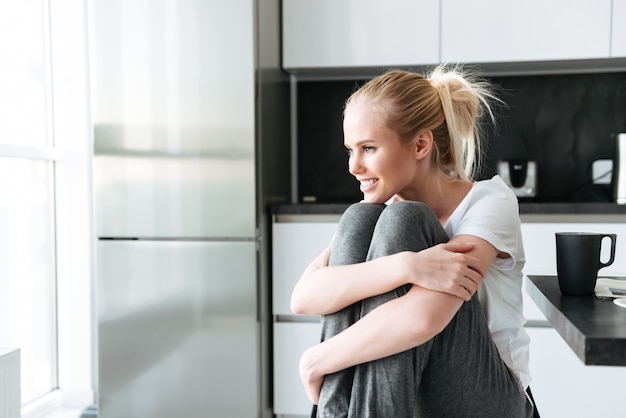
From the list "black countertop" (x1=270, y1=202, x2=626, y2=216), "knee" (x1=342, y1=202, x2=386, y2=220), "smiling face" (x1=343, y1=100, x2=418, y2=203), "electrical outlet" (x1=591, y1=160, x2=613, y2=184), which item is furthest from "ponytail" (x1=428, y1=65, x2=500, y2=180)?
"electrical outlet" (x1=591, y1=160, x2=613, y2=184)

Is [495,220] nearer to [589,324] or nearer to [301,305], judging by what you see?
[301,305]

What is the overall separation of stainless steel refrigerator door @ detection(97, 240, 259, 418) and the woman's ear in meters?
1.02

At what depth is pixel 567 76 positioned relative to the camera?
271 cm

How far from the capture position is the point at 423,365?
3.56 feet

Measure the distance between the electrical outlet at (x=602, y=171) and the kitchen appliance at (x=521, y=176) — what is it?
0.30m

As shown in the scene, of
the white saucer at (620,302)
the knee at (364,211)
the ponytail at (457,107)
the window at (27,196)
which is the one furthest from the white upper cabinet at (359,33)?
the white saucer at (620,302)

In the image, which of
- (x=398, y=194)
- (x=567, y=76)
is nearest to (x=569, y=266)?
(x=398, y=194)

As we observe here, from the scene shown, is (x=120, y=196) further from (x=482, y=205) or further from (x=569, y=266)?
(x=569, y=266)

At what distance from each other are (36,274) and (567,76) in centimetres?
228

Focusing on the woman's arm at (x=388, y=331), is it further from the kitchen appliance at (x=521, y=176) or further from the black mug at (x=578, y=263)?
the kitchen appliance at (x=521, y=176)

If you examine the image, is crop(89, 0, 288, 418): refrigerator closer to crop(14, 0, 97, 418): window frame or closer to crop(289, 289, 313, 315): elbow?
crop(14, 0, 97, 418): window frame

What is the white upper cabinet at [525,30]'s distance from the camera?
2.35 metres

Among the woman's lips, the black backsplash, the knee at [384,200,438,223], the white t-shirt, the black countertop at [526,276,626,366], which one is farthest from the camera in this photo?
the black backsplash

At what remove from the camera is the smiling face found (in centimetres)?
129
